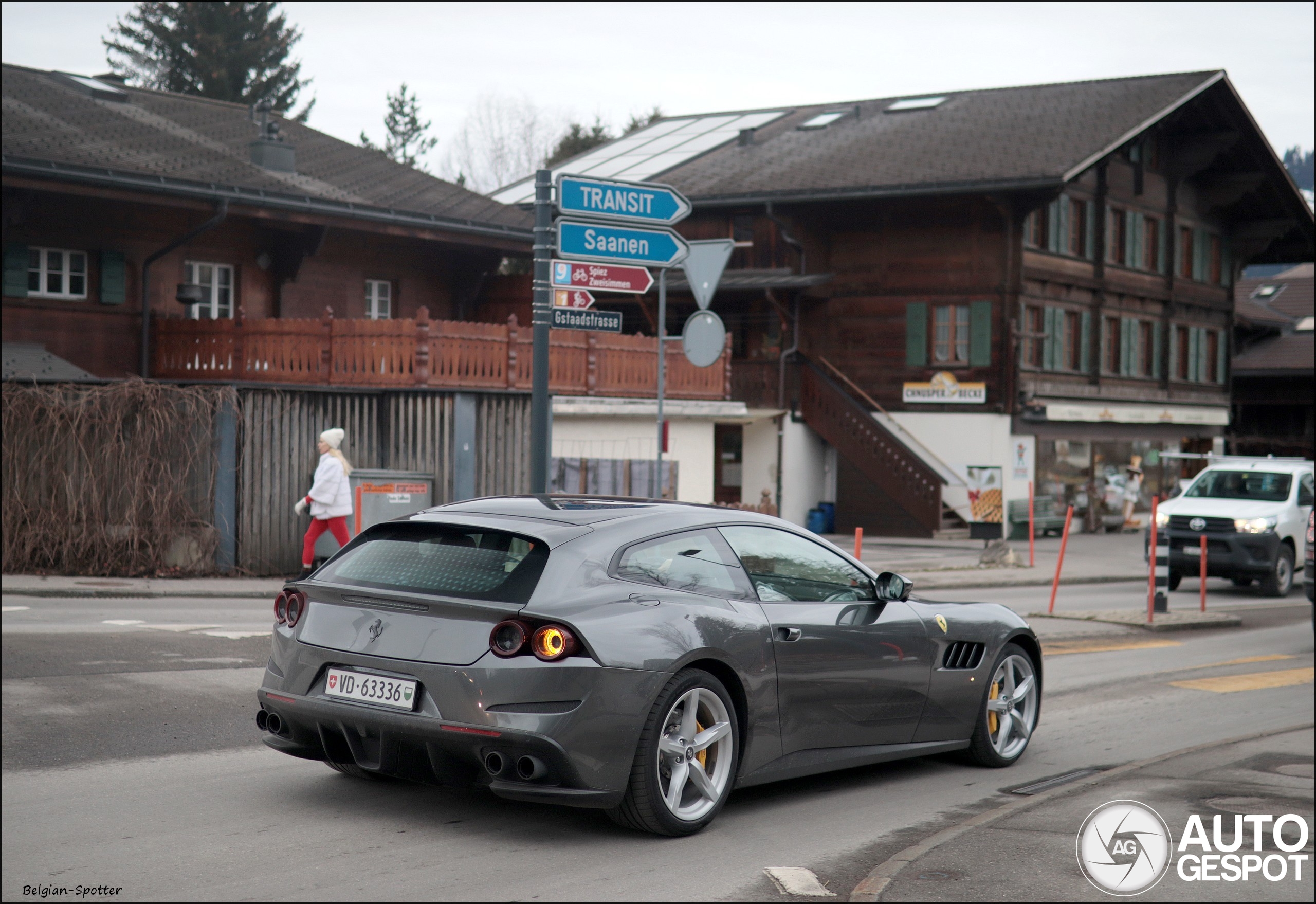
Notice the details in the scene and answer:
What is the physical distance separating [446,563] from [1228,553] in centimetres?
1693

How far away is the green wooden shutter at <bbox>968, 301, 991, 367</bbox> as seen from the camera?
33094mm

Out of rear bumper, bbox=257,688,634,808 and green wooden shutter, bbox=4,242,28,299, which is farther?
green wooden shutter, bbox=4,242,28,299

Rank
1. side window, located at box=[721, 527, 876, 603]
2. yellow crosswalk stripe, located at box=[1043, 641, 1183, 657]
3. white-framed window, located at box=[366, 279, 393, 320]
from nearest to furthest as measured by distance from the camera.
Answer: side window, located at box=[721, 527, 876, 603] < yellow crosswalk stripe, located at box=[1043, 641, 1183, 657] < white-framed window, located at box=[366, 279, 393, 320]

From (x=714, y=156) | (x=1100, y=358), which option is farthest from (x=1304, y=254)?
(x=714, y=156)

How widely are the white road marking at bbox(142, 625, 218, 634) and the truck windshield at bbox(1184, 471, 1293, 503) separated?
15633mm

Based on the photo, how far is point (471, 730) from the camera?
18.1 ft

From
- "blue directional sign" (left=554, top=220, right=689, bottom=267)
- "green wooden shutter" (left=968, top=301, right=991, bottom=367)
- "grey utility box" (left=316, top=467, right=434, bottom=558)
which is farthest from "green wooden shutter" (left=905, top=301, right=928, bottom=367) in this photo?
"blue directional sign" (left=554, top=220, right=689, bottom=267)

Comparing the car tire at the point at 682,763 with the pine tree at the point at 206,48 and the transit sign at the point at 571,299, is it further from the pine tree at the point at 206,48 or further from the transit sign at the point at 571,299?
the pine tree at the point at 206,48

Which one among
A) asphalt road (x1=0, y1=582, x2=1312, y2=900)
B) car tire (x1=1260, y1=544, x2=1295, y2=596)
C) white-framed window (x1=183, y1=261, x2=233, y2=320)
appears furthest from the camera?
white-framed window (x1=183, y1=261, x2=233, y2=320)

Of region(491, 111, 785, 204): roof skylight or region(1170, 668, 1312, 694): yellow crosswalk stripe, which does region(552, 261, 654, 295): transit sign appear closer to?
region(1170, 668, 1312, 694): yellow crosswalk stripe

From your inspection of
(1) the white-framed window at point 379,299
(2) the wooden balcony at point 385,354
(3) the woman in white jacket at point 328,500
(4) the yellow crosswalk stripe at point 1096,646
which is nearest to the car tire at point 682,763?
(4) the yellow crosswalk stripe at point 1096,646

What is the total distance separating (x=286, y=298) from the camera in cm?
2561

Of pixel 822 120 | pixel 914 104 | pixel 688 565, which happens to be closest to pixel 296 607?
pixel 688 565

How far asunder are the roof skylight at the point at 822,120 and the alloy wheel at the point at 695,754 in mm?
35452
